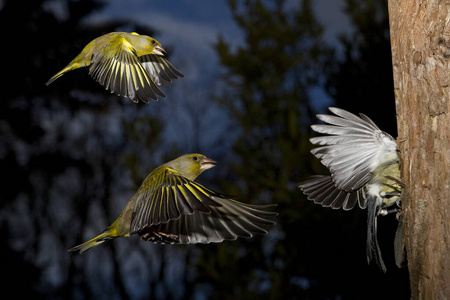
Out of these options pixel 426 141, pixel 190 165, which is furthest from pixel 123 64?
pixel 426 141

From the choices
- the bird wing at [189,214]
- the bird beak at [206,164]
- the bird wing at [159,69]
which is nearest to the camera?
the bird wing at [189,214]

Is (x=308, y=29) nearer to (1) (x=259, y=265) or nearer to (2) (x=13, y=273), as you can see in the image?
(1) (x=259, y=265)

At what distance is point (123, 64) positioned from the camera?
2.43m

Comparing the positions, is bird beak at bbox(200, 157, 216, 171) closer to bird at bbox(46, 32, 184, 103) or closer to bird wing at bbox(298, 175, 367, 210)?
bird at bbox(46, 32, 184, 103)

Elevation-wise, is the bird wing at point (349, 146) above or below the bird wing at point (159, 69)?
below

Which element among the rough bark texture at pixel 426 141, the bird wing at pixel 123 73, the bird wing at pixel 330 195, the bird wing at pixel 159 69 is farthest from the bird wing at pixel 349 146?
the bird wing at pixel 123 73

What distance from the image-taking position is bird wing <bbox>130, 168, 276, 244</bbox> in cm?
204

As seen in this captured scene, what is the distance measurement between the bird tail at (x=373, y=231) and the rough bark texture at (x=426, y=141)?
7.9 inches

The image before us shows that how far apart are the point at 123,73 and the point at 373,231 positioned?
1.67m

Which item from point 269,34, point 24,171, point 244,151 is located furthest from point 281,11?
point 24,171

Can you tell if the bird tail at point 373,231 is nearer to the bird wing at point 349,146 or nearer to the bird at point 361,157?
the bird at point 361,157

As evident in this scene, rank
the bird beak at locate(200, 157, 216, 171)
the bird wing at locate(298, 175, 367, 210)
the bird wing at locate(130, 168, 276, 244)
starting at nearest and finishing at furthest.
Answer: the bird wing at locate(130, 168, 276, 244), the bird beak at locate(200, 157, 216, 171), the bird wing at locate(298, 175, 367, 210)

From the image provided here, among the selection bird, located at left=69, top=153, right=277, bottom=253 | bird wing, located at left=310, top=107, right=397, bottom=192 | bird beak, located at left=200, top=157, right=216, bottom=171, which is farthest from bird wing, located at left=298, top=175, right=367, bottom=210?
bird, located at left=69, top=153, right=277, bottom=253

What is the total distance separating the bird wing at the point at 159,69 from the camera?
2684 millimetres
